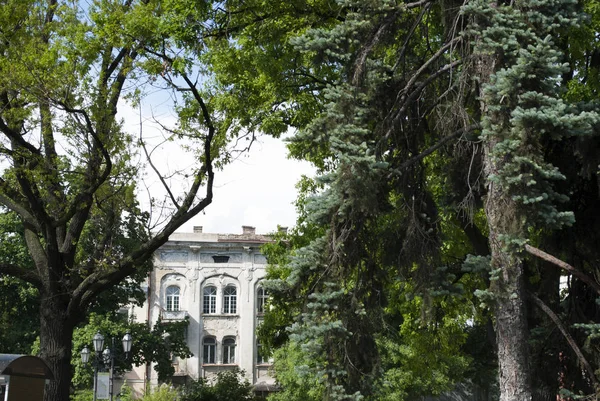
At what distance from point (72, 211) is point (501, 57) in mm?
9746

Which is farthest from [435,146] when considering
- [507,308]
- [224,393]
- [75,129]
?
[224,393]

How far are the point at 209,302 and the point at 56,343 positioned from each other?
33128mm

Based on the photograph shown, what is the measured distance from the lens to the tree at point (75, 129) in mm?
15578

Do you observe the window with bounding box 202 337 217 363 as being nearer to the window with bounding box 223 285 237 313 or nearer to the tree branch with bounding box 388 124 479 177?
the window with bounding box 223 285 237 313

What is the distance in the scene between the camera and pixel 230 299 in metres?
49.4

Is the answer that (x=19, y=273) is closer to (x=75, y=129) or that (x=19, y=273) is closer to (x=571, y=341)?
(x=75, y=129)

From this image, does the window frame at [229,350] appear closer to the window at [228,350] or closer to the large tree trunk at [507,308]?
the window at [228,350]

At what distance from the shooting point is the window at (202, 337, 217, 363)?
47.7 meters

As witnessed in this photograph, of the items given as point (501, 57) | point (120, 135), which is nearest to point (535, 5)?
point (501, 57)

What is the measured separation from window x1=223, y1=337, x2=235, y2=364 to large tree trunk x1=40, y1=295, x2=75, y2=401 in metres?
32.4

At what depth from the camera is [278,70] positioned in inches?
607

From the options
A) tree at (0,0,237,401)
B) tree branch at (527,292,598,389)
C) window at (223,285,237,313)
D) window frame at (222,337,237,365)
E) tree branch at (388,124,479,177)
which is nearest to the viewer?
tree branch at (527,292,598,389)

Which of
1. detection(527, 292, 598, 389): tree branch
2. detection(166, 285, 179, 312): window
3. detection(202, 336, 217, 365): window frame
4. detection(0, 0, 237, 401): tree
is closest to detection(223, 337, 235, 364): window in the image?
detection(202, 336, 217, 365): window frame

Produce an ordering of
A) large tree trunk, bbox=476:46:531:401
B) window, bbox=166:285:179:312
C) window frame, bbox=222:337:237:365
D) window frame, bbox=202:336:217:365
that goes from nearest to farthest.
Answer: large tree trunk, bbox=476:46:531:401, window frame, bbox=202:336:217:365, window frame, bbox=222:337:237:365, window, bbox=166:285:179:312
